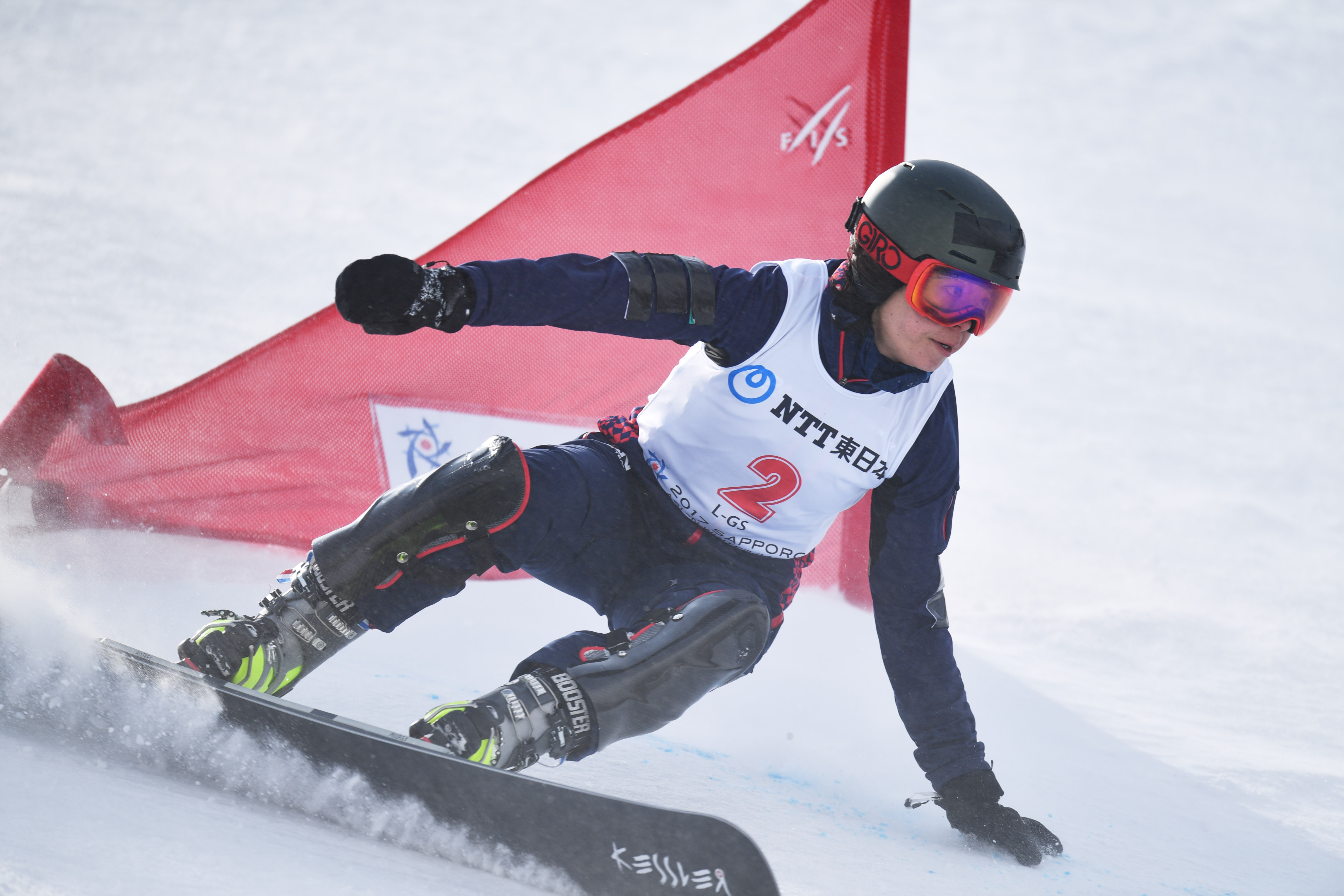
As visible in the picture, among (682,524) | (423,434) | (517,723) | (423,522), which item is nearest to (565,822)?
(517,723)

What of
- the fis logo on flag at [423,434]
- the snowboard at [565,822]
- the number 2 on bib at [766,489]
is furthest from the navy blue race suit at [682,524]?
the fis logo on flag at [423,434]

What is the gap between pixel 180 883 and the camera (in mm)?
1284

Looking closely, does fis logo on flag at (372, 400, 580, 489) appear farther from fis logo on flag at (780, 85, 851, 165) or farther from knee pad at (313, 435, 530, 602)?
knee pad at (313, 435, 530, 602)

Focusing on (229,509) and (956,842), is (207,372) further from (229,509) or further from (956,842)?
(956,842)

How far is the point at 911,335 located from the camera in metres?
2.01

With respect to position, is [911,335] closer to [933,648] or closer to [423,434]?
[933,648]

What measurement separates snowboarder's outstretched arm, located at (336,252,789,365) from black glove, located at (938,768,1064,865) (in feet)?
3.43

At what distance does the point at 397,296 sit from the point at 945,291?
99 centimetres

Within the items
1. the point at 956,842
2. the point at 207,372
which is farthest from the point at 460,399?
the point at 956,842

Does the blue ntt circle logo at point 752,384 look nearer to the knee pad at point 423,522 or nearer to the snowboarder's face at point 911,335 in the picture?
the snowboarder's face at point 911,335

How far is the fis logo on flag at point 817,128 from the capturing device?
372cm

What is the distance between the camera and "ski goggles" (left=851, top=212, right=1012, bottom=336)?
1951mm

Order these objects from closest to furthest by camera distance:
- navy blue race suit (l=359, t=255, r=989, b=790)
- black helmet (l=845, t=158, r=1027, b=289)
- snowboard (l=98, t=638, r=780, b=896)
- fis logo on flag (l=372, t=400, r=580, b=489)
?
snowboard (l=98, t=638, r=780, b=896) < navy blue race suit (l=359, t=255, r=989, b=790) < black helmet (l=845, t=158, r=1027, b=289) < fis logo on flag (l=372, t=400, r=580, b=489)

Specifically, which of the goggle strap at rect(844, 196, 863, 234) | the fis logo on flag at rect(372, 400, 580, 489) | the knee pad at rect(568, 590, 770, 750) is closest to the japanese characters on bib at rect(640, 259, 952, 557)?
the goggle strap at rect(844, 196, 863, 234)
